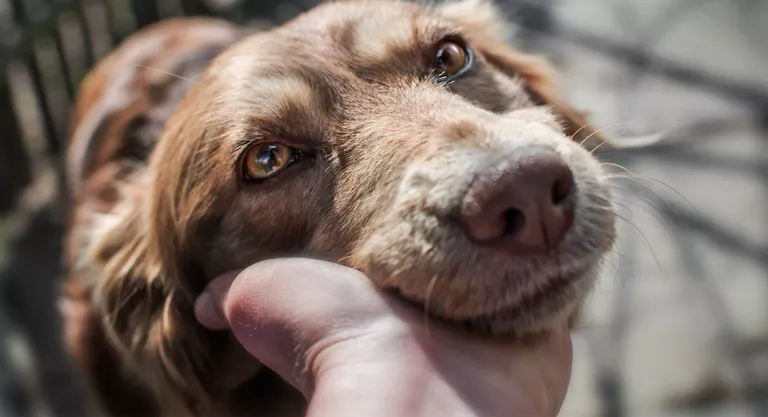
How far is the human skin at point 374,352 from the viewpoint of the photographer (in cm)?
148

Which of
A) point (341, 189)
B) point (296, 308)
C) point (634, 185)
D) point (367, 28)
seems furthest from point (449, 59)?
point (634, 185)

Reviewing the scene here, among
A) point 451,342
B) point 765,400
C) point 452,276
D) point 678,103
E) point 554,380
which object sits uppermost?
point 452,276

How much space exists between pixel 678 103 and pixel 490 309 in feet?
11.5

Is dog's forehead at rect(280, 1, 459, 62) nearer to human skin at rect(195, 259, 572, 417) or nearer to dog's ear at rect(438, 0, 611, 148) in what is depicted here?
dog's ear at rect(438, 0, 611, 148)

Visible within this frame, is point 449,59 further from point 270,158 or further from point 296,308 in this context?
point 296,308

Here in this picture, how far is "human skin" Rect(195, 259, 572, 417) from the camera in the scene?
4.87ft

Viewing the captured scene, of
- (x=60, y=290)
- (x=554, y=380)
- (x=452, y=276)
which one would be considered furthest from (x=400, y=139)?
(x=60, y=290)

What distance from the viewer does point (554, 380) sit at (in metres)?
1.78

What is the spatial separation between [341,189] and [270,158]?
270mm

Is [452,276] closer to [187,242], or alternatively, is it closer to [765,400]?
[187,242]

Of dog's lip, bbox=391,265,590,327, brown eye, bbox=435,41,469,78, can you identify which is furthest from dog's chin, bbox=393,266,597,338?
brown eye, bbox=435,41,469,78

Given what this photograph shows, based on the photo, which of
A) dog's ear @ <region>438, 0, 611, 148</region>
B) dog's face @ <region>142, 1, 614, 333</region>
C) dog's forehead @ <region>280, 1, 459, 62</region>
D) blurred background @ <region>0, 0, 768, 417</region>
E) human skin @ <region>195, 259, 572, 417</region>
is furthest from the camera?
blurred background @ <region>0, 0, 768, 417</region>

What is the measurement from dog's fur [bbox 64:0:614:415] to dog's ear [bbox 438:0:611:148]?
0.01m

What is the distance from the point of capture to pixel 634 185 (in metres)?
3.99
